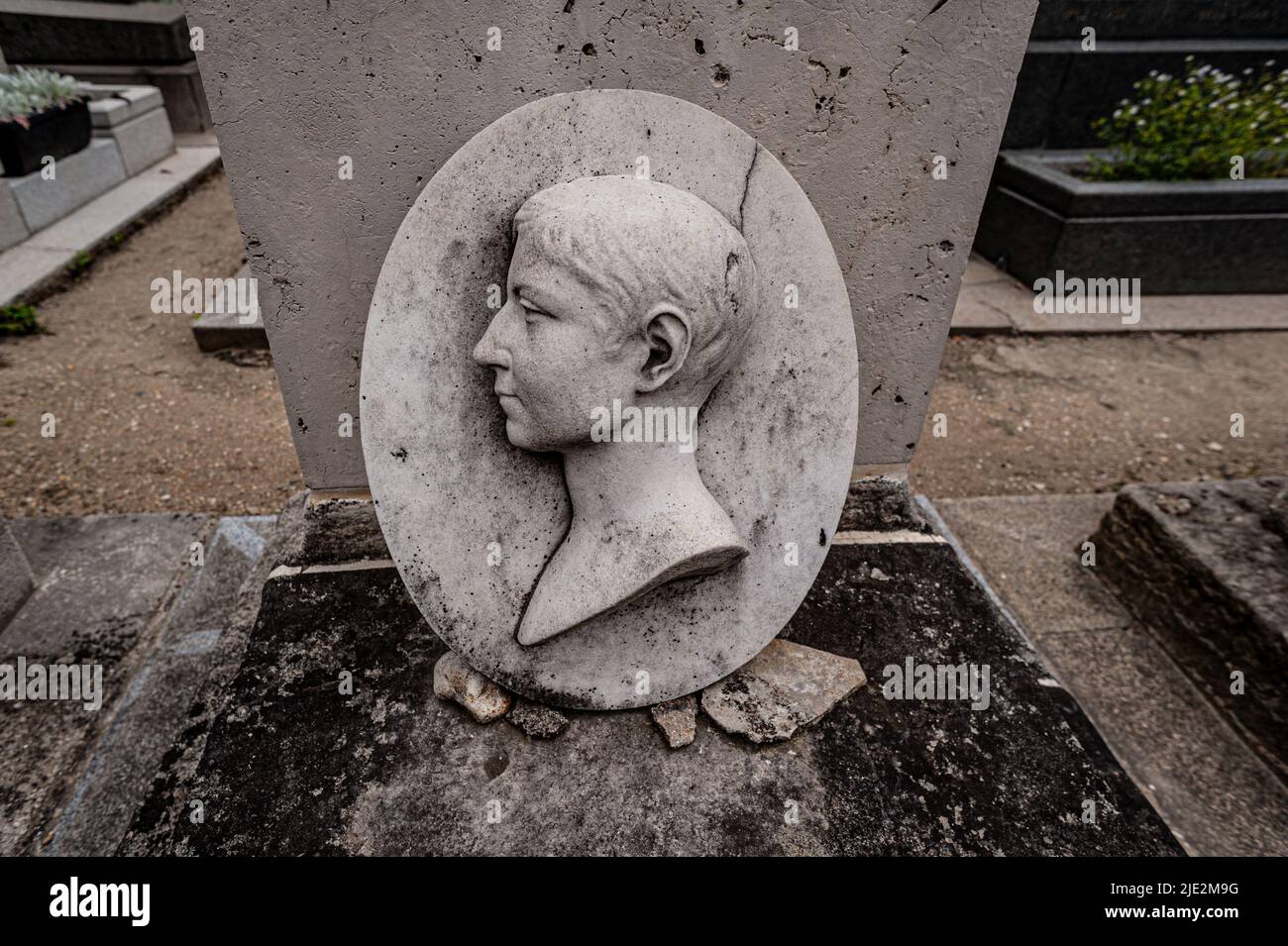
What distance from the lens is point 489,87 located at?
6.11 ft

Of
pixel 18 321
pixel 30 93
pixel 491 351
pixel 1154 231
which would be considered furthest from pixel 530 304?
pixel 30 93

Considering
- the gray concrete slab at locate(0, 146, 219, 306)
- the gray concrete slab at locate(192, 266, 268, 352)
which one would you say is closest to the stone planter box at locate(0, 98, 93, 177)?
the gray concrete slab at locate(0, 146, 219, 306)

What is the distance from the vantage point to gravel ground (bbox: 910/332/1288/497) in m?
3.97

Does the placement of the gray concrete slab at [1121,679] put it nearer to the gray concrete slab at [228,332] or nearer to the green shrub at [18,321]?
the gray concrete slab at [228,332]

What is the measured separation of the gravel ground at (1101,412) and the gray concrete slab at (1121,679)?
49 centimetres

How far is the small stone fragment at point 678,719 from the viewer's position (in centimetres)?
186

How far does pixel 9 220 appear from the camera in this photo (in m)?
5.39

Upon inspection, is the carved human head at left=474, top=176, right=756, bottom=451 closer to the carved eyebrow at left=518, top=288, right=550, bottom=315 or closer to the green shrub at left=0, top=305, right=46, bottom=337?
the carved eyebrow at left=518, top=288, right=550, bottom=315

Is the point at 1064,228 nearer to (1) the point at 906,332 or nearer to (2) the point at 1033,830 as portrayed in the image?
(1) the point at 906,332

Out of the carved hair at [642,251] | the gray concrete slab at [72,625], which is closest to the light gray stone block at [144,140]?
the gray concrete slab at [72,625]

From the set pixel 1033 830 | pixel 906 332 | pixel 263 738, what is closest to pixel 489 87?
pixel 906 332

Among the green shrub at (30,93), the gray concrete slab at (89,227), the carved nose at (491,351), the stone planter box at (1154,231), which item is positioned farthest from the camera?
the green shrub at (30,93)

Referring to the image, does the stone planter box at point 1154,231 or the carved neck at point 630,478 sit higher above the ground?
the stone planter box at point 1154,231

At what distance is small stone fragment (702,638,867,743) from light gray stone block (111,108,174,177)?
25.7ft
